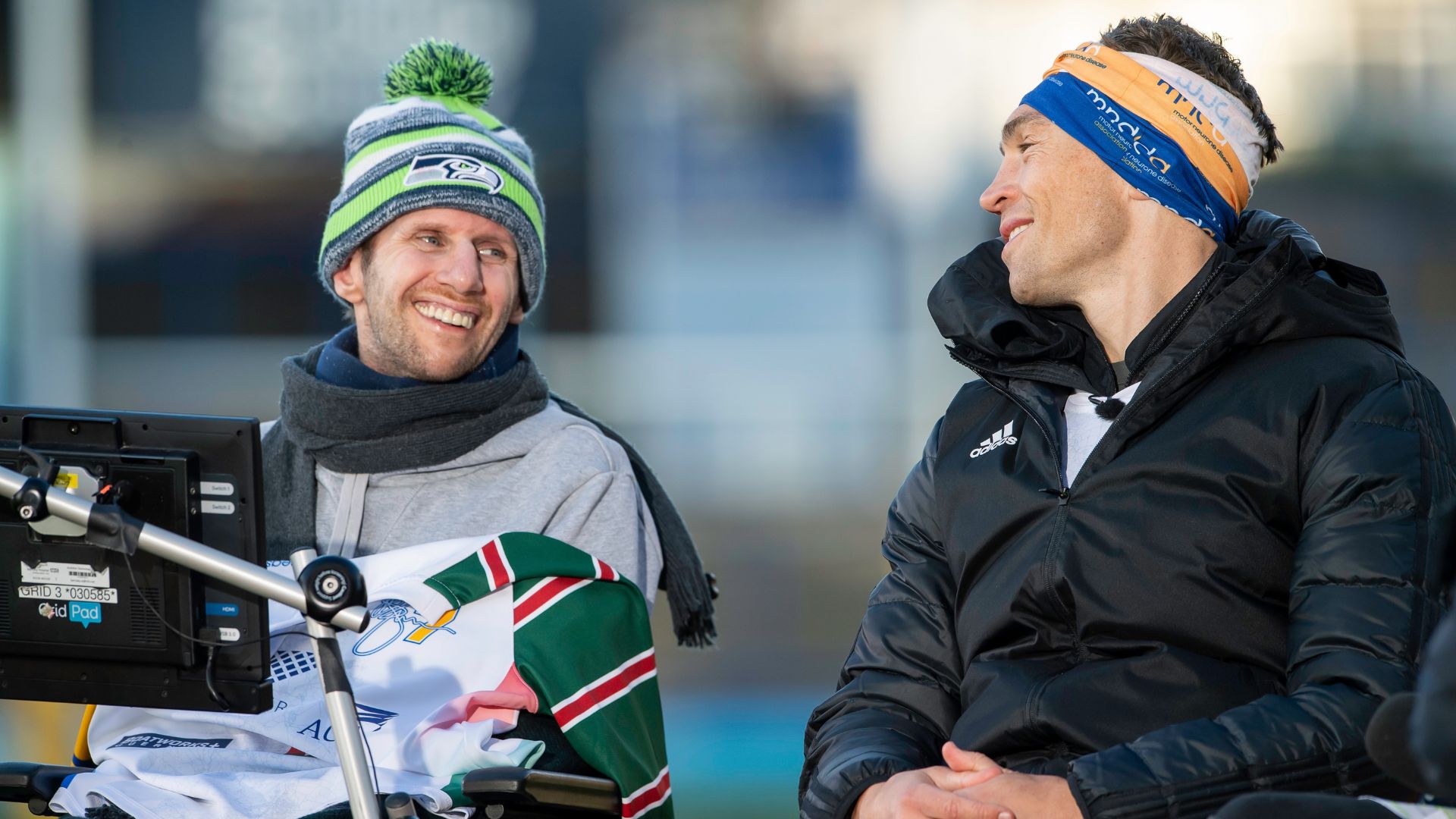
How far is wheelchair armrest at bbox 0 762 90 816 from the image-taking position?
8.21 ft

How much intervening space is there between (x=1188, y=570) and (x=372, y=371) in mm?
1692

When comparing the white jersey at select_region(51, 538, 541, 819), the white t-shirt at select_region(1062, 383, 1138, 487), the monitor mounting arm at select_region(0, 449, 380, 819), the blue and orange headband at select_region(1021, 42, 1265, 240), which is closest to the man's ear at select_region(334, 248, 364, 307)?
the white jersey at select_region(51, 538, 541, 819)

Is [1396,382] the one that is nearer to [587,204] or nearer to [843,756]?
[843,756]

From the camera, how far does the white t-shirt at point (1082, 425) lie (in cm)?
262

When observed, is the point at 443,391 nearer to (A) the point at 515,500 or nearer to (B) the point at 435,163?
(A) the point at 515,500

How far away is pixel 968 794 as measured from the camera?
229cm

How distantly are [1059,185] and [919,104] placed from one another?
348 inches

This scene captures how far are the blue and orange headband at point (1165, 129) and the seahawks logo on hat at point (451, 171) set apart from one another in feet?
3.49

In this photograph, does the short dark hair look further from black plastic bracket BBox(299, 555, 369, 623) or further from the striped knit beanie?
black plastic bracket BBox(299, 555, 369, 623)

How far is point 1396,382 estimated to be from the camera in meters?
2.43

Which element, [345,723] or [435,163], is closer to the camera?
[345,723]

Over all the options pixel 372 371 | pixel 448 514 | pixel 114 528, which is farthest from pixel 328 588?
pixel 372 371

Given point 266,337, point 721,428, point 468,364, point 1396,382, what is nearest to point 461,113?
point 468,364

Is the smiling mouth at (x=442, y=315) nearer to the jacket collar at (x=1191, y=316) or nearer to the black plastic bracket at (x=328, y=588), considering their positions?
the jacket collar at (x=1191, y=316)
